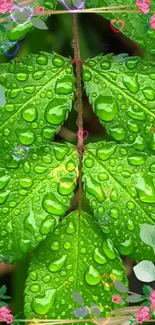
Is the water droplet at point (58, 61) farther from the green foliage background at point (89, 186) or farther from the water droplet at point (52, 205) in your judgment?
the water droplet at point (52, 205)

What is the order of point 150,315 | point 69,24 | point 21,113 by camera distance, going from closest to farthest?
point 21,113
point 150,315
point 69,24

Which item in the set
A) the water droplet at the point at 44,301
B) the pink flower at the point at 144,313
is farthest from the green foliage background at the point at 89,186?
the pink flower at the point at 144,313

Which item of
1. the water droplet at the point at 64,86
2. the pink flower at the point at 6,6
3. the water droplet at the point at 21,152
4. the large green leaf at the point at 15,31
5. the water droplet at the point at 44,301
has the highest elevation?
the pink flower at the point at 6,6

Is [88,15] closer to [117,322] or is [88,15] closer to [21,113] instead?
[21,113]

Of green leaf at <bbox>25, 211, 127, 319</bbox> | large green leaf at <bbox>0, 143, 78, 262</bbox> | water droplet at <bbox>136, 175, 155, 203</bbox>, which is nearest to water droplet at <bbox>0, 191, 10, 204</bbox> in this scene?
large green leaf at <bbox>0, 143, 78, 262</bbox>

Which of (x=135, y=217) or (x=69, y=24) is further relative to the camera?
(x=69, y=24)

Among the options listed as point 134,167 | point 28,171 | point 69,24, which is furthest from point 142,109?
point 69,24

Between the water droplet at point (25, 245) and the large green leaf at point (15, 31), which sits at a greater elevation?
the large green leaf at point (15, 31)

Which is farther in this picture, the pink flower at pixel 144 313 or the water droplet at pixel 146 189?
→ the pink flower at pixel 144 313
